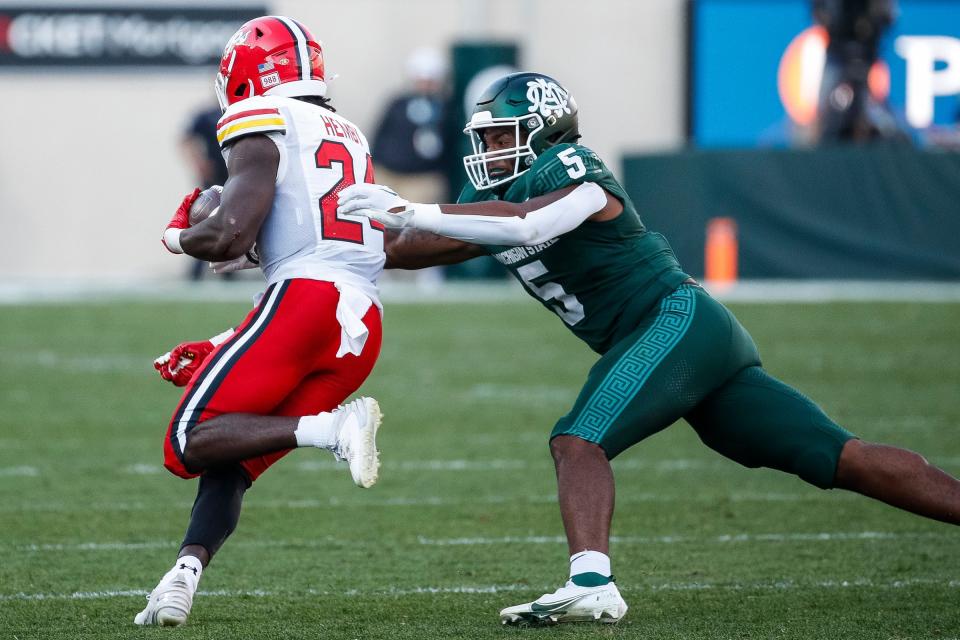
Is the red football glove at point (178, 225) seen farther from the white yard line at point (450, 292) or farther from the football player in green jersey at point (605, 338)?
the white yard line at point (450, 292)

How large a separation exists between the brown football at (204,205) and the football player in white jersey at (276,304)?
0.08 ft

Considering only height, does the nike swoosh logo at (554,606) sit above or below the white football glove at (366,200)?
below

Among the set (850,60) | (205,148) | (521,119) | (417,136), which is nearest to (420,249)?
(521,119)

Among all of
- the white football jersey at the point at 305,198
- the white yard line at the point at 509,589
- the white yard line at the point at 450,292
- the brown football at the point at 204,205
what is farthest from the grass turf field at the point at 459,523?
the white yard line at the point at 450,292

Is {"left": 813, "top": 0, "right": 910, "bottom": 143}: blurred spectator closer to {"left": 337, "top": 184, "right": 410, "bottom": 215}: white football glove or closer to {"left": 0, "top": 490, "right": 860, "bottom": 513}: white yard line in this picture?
{"left": 0, "top": 490, "right": 860, "bottom": 513}: white yard line

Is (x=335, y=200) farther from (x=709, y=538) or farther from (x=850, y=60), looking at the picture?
(x=850, y=60)

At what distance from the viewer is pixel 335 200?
13.4 ft

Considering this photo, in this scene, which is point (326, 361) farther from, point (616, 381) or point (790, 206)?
point (790, 206)

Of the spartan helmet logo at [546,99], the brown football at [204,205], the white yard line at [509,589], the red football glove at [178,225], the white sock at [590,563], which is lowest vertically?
the white yard line at [509,589]

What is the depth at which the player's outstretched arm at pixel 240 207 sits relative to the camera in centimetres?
389

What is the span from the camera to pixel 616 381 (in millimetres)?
3963

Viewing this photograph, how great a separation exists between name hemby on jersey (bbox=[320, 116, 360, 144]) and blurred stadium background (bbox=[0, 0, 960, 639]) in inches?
51.0

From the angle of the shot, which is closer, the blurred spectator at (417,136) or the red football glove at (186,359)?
the red football glove at (186,359)

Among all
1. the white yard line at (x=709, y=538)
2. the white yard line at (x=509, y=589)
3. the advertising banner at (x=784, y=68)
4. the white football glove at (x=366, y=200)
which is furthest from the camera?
the advertising banner at (x=784, y=68)
